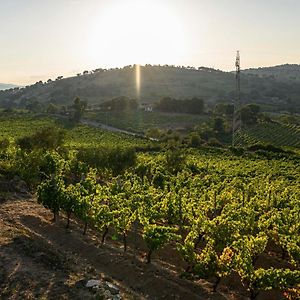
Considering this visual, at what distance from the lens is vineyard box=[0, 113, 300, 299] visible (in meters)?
25.3

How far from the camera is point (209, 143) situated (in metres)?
102

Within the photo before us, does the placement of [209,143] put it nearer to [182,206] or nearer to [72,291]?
[182,206]

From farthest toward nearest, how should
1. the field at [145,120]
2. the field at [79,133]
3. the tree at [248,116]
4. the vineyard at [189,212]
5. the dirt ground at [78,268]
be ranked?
the field at [145,120], the tree at [248,116], the field at [79,133], the vineyard at [189,212], the dirt ground at [78,268]

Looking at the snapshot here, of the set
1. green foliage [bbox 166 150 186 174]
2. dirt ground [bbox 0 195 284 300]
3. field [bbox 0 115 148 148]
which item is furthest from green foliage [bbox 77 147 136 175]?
field [bbox 0 115 148 148]

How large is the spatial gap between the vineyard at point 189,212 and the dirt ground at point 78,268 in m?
0.74

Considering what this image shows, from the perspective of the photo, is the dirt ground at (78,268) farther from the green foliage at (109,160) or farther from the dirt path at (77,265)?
the green foliage at (109,160)

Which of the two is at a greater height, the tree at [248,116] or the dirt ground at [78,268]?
the tree at [248,116]

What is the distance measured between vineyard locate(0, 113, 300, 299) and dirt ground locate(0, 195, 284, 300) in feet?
2.43

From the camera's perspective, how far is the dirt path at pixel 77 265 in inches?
965

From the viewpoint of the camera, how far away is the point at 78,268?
26875 mm

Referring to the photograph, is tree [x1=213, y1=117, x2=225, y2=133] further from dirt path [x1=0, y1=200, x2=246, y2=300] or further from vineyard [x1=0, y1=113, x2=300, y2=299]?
dirt path [x1=0, y1=200, x2=246, y2=300]

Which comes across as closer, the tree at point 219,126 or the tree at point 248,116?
the tree at point 219,126

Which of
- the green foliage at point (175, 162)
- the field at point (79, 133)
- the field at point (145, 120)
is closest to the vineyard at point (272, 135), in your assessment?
the field at point (145, 120)

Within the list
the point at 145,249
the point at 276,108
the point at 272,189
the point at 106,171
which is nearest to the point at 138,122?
the point at 276,108
